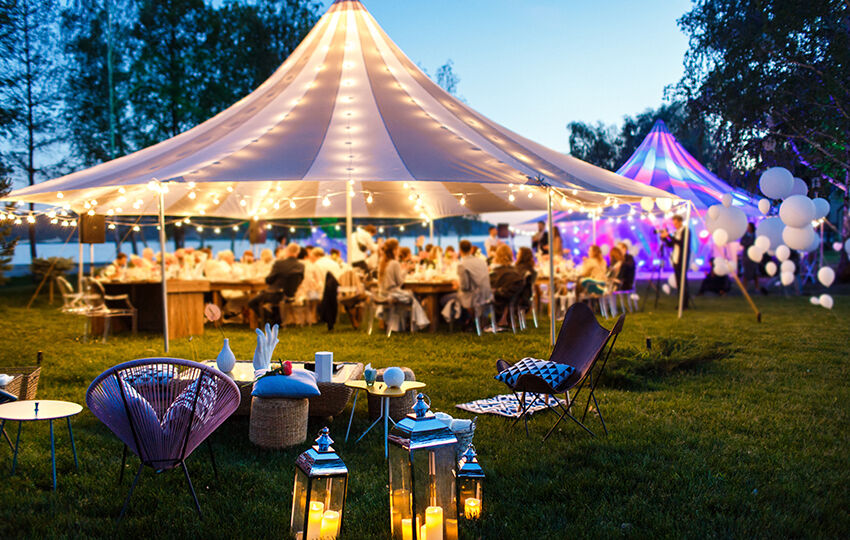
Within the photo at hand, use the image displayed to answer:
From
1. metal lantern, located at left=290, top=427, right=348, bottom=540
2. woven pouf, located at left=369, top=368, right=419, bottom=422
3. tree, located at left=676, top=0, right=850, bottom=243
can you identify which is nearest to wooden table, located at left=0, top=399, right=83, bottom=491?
metal lantern, located at left=290, top=427, right=348, bottom=540

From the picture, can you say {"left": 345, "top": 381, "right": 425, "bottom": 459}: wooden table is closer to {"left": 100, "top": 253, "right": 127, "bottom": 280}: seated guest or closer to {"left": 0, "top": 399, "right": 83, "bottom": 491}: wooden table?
{"left": 0, "top": 399, "right": 83, "bottom": 491}: wooden table

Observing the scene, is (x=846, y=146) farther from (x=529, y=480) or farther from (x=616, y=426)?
(x=529, y=480)

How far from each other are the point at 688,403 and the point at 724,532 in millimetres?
2427

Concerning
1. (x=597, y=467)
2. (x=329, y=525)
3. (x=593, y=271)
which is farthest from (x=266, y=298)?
(x=329, y=525)

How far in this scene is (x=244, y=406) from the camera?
15.0 ft

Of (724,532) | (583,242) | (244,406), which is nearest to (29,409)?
(244,406)

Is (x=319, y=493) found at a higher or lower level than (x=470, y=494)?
higher

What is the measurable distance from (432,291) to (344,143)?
10.2ft

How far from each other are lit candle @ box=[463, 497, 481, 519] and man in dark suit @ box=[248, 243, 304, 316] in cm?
685

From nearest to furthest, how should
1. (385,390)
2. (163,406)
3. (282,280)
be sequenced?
(163,406) → (385,390) → (282,280)

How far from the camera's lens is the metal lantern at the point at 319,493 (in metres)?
2.65

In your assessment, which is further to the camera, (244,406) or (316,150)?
(316,150)

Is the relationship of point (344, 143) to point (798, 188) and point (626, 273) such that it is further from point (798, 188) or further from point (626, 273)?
point (798, 188)

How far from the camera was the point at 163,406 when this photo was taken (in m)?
3.18
